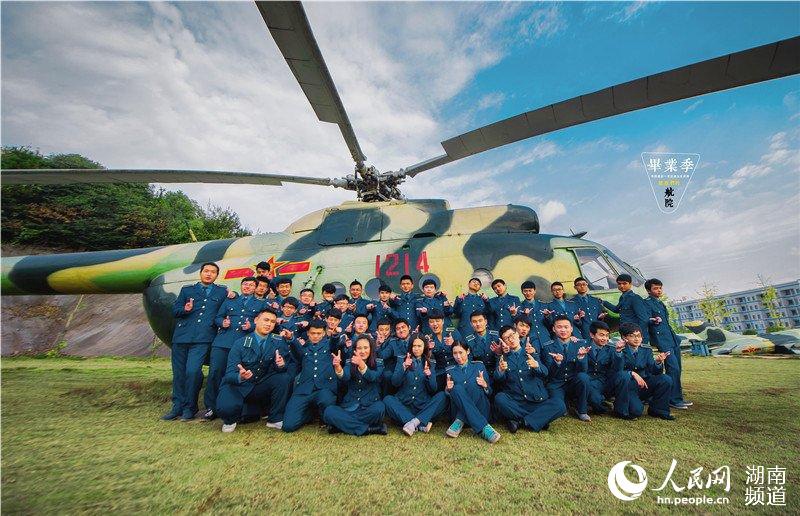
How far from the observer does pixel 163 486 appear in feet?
7.88

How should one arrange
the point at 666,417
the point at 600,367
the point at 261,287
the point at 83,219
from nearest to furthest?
the point at 666,417, the point at 600,367, the point at 261,287, the point at 83,219

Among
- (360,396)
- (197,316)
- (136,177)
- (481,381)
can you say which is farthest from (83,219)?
(481,381)

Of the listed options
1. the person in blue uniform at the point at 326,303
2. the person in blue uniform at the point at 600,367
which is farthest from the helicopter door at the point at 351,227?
the person in blue uniform at the point at 600,367

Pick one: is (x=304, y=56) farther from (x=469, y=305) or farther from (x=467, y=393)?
(x=467, y=393)

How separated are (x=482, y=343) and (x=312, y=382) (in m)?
2.39

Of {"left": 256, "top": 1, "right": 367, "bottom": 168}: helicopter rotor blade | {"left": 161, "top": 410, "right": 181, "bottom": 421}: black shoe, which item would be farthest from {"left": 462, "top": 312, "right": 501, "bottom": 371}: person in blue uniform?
{"left": 161, "top": 410, "right": 181, "bottom": 421}: black shoe

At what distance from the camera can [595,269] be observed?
5766mm

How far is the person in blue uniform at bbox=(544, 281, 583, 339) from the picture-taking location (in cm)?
505

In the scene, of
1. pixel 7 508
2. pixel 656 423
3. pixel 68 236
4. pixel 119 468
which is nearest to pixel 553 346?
pixel 656 423

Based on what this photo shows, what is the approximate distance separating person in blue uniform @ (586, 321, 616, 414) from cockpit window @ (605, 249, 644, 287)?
1888 mm

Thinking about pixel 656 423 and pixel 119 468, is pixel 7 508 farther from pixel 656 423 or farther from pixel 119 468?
pixel 656 423

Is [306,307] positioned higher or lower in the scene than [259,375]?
higher

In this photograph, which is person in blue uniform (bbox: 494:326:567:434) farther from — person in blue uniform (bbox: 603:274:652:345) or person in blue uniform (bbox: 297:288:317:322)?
person in blue uniform (bbox: 297:288:317:322)

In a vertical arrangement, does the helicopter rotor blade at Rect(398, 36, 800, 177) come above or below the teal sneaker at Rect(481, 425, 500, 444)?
above
